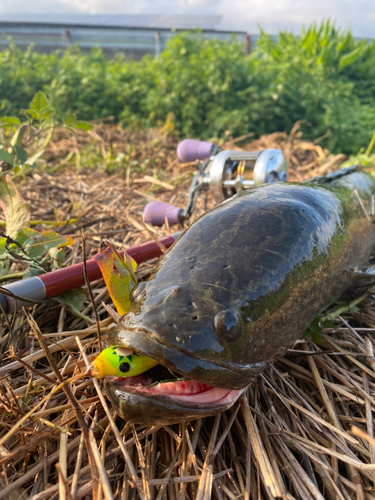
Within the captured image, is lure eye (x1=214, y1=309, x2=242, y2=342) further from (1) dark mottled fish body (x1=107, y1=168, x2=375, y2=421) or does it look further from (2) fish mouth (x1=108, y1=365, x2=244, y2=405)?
(2) fish mouth (x1=108, y1=365, x2=244, y2=405)

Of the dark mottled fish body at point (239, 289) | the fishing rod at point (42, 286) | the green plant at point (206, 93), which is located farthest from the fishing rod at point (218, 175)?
the green plant at point (206, 93)

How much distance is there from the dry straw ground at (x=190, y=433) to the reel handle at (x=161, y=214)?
3.36 feet

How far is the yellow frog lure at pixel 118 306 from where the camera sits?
3.97 feet

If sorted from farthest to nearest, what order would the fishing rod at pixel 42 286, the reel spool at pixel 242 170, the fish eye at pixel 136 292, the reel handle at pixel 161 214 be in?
the reel handle at pixel 161 214 < the reel spool at pixel 242 170 < the fishing rod at pixel 42 286 < the fish eye at pixel 136 292

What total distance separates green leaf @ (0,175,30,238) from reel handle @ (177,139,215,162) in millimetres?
1580

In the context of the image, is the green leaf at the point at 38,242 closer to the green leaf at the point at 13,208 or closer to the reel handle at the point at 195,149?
the green leaf at the point at 13,208

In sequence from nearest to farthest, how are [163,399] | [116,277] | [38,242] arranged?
[163,399] < [116,277] < [38,242]

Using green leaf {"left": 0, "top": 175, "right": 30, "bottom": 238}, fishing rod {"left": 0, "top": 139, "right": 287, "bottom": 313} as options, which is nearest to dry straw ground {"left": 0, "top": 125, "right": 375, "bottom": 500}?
green leaf {"left": 0, "top": 175, "right": 30, "bottom": 238}

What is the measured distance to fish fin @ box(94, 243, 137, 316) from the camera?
4.69ft

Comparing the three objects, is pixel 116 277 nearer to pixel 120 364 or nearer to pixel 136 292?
pixel 136 292

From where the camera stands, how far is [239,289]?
131 cm

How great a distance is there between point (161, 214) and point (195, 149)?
706mm

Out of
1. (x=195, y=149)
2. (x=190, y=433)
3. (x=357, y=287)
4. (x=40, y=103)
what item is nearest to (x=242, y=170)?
(x=195, y=149)

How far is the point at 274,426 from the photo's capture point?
1423 millimetres
